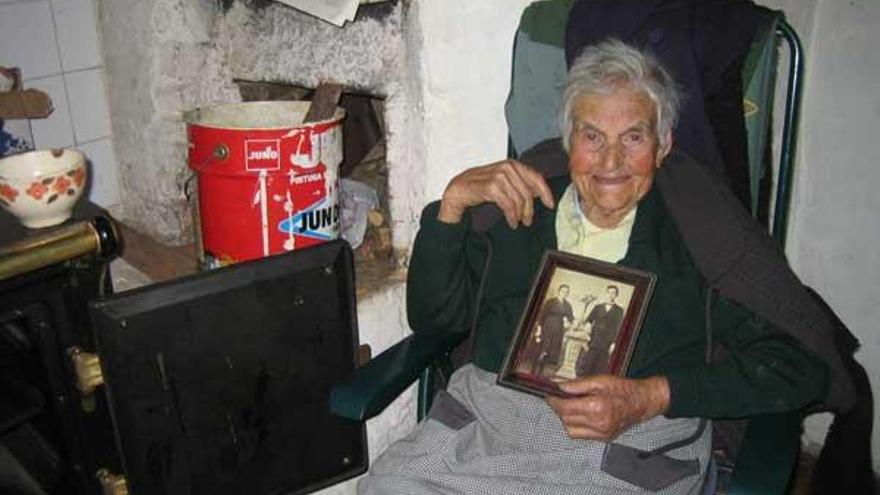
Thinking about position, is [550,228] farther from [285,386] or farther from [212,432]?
[212,432]

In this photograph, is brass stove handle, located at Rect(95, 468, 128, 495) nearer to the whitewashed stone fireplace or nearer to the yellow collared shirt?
the whitewashed stone fireplace

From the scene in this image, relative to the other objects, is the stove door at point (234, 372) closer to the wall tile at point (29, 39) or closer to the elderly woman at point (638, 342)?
the elderly woman at point (638, 342)

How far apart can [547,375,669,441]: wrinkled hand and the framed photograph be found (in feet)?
0.12

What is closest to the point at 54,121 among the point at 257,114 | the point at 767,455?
the point at 257,114

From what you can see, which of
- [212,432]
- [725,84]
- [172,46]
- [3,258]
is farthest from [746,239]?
[172,46]

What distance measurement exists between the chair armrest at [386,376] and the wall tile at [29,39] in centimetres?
126

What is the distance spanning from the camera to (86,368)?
129 centimetres

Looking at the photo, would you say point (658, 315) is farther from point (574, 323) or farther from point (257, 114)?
point (257, 114)

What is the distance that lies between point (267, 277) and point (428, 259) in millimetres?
331

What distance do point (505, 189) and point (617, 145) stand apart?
233 millimetres

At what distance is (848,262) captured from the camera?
212 centimetres

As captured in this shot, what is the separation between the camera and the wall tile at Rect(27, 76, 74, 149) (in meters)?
1.96

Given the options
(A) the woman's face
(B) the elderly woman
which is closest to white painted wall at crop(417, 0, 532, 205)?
(B) the elderly woman

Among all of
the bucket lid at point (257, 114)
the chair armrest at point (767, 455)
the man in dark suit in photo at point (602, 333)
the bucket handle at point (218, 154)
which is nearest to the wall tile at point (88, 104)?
the bucket lid at point (257, 114)
